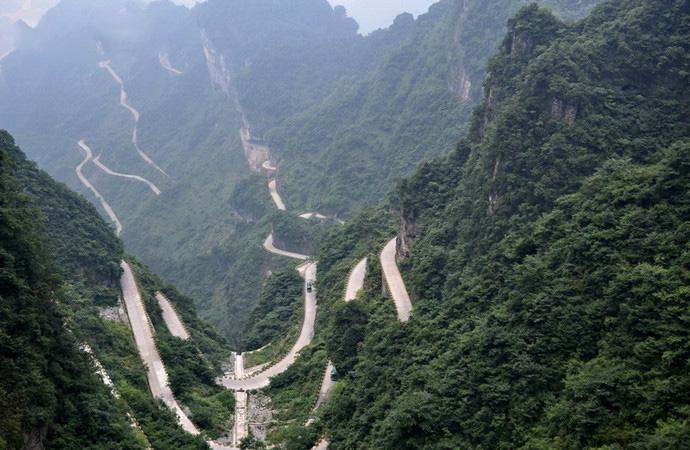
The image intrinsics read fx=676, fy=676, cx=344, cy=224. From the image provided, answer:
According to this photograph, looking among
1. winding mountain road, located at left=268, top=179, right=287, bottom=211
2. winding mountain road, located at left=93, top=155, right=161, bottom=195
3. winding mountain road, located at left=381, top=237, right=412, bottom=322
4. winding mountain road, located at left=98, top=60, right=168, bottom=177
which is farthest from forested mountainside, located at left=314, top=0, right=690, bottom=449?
winding mountain road, located at left=98, top=60, right=168, bottom=177

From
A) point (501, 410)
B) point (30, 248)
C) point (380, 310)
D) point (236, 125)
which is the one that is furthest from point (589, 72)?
point (236, 125)

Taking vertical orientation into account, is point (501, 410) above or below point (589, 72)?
below

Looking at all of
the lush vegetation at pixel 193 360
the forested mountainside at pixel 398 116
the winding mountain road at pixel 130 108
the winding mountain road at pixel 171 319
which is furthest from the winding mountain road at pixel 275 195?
the winding mountain road at pixel 171 319

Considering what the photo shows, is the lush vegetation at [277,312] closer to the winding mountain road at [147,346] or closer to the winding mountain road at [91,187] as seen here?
the winding mountain road at [147,346]

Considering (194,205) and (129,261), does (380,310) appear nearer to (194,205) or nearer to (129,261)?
(129,261)

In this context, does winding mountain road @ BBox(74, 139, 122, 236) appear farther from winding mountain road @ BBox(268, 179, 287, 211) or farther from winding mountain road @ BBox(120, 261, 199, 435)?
winding mountain road @ BBox(120, 261, 199, 435)
